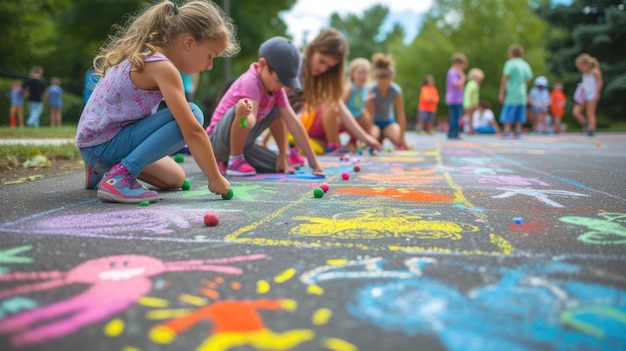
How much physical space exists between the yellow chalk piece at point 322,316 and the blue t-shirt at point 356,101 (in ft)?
17.6

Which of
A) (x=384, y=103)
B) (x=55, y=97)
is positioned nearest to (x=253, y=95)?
(x=384, y=103)

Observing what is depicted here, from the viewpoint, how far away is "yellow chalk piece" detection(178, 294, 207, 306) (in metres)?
1.09

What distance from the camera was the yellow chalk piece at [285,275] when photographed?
123 centimetres

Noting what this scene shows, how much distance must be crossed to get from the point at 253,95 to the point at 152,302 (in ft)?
8.15

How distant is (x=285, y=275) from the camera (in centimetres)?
127

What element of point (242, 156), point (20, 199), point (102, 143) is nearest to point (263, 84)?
point (242, 156)

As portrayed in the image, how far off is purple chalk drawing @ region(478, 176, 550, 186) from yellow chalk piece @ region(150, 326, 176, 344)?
2.58 m

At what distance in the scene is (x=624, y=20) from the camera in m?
12.8

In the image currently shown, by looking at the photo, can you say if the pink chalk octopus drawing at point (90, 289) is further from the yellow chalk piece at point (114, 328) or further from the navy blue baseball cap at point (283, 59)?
the navy blue baseball cap at point (283, 59)

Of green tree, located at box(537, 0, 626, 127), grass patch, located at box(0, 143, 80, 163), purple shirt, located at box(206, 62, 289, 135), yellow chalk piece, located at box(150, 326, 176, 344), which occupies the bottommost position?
yellow chalk piece, located at box(150, 326, 176, 344)

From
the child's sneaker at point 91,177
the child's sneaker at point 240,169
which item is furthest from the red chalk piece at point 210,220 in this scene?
the child's sneaker at point 240,169

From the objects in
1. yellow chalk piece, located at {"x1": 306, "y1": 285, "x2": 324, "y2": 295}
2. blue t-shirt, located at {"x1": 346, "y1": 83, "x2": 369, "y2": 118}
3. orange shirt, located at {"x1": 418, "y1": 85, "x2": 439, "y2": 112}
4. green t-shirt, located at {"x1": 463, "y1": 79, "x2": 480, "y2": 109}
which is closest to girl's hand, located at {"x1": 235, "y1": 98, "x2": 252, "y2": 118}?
yellow chalk piece, located at {"x1": 306, "y1": 285, "x2": 324, "y2": 295}

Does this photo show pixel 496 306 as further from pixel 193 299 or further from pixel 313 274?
pixel 193 299

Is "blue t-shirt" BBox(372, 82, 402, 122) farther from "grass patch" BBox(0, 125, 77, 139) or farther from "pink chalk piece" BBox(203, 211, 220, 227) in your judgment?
"pink chalk piece" BBox(203, 211, 220, 227)
